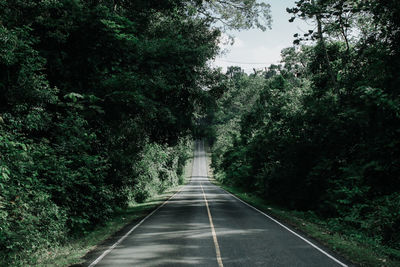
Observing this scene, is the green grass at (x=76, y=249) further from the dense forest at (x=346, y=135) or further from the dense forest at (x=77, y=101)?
the dense forest at (x=346, y=135)

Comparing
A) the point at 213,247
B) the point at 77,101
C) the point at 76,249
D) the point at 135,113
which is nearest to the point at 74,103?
the point at 77,101

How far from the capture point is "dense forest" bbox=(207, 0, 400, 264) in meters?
10.6

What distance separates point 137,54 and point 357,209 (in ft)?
38.3

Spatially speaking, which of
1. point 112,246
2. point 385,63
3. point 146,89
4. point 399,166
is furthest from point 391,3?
point 112,246

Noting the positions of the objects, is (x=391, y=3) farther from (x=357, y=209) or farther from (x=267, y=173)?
(x=267, y=173)

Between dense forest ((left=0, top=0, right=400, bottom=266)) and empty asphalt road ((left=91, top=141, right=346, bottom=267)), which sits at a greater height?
dense forest ((left=0, top=0, right=400, bottom=266))

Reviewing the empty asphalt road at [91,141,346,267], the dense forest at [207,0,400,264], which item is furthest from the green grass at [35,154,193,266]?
the dense forest at [207,0,400,264]

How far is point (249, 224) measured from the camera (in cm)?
1284

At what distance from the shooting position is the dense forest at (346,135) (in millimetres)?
10578

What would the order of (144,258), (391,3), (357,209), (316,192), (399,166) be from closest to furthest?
(144,258) < (391,3) < (399,166) < (357,209) < (316,192)

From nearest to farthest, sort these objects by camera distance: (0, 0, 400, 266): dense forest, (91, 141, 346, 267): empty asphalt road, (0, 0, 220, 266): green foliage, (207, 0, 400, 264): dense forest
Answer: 1. (91, 141, 346, 267): empty asphalt road
2. (0, 0, 220, 266): green foliage
3. (0, 0, 400, 266): dense forest
4. (207, 0, 400, 264): dense forest

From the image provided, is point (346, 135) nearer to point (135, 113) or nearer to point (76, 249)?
point (135, 113)

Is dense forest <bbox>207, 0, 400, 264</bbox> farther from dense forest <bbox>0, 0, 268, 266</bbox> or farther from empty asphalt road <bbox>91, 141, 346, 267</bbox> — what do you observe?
dense forest <bbox>0, 0, 268, 266</bbox>

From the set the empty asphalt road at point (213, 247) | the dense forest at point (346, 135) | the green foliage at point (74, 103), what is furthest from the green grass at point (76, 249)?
the dense forest at point (346, 135)
